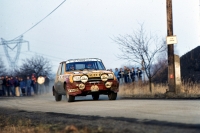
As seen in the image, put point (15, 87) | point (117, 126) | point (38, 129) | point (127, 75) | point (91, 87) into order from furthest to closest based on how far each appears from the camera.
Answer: point (15, 87) → point (127, 75) → point (91, 87) → point (38, 129) → point (117, 126)

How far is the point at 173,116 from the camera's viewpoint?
35.0 ft

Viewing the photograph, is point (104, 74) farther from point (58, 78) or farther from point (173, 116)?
point (173, 116)

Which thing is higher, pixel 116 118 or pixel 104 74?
pixel 104 74

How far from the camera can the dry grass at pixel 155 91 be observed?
20.2m

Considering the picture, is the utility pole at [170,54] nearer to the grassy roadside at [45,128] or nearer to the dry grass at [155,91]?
the dry grass at [155,91]

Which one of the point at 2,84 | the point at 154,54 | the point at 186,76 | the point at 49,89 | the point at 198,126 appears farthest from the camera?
the point at 49,89

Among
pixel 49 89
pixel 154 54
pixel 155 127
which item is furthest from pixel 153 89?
pixel 49 89

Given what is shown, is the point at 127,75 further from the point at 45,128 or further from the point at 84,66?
the point at 45,128

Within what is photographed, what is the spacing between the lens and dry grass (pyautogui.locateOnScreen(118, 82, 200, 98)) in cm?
2017

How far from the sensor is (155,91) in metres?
23.6

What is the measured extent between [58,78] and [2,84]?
62.7ft

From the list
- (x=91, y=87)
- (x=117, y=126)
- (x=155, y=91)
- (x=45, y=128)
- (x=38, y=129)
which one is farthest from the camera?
(x=155, y=91)

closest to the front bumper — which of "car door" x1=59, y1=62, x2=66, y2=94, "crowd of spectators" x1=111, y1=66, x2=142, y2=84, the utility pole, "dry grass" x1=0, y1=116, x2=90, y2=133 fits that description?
"car door" x1=59, y1=62, x2=66, y2=94

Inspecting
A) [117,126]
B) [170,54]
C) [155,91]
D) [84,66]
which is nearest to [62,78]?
[84,66]
